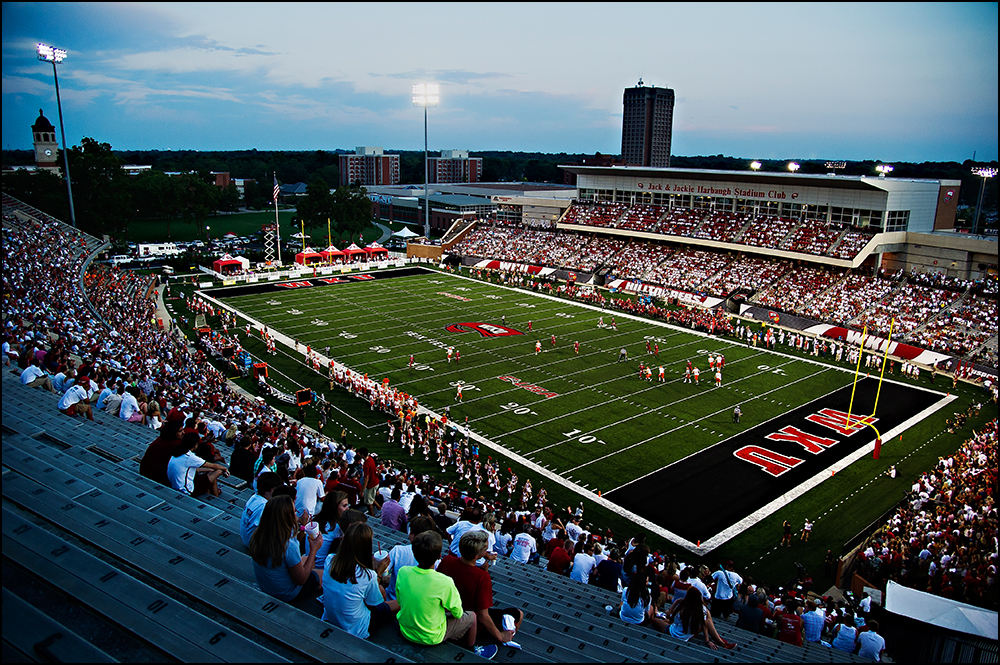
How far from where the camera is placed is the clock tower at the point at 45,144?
49.6 metres

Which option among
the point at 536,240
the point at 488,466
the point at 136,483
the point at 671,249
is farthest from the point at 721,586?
the point at 536,240

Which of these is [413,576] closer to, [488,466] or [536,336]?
[488,466]

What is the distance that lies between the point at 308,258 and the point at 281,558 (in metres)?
48.2

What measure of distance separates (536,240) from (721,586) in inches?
1927

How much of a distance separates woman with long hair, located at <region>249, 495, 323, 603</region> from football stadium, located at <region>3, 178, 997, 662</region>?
3 cm

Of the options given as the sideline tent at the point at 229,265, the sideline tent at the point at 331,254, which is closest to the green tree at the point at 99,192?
the sideline tent at the point at 229,265

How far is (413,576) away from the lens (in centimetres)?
400

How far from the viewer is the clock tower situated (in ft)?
163

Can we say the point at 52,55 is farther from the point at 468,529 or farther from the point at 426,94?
the point at 468,529

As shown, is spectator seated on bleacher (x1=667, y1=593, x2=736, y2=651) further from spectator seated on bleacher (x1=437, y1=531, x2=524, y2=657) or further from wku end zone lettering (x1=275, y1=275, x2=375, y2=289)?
wku end zone lettering (x1=275, y1=275, x2=375, y2=289)

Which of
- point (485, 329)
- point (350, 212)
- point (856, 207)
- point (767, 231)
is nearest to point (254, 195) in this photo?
point (350, 212)

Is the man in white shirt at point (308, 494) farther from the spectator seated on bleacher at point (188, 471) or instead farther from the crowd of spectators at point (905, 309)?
the crowd of spectators at point (905, 309)

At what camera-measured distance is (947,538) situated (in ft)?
42.5

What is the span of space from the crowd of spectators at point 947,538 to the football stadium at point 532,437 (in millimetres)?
74
